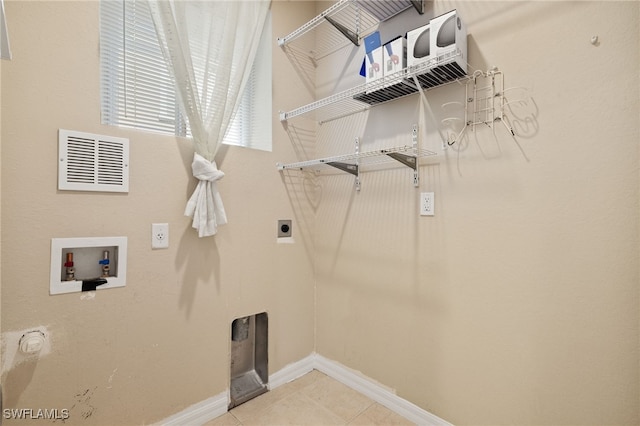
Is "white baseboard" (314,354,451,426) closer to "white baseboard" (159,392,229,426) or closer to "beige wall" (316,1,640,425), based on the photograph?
"beige wall" (316,1,640,425)

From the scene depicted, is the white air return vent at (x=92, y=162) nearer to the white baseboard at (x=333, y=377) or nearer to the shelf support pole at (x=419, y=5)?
the white baseboard at (x=333, y=377)

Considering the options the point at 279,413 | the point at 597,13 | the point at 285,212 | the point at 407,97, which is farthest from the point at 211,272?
the point at 597,13

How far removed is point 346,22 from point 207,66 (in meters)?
1.03

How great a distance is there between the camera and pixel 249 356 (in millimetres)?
2029

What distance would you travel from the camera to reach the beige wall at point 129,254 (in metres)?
1.18

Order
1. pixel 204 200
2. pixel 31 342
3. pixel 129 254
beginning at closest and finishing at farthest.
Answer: pixel 31 342, pixel 129 254, pixel 204 200

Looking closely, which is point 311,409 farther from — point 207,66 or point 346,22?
point 346,22

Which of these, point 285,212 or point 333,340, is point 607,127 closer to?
point 285,212

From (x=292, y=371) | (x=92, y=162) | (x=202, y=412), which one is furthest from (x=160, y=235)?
(x=292, y=371)

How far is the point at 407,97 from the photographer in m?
1.72

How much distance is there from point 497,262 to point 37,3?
88.3 inches

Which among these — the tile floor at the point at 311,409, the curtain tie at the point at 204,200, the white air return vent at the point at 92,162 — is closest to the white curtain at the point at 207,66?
the curtain tie at the point at 204,200

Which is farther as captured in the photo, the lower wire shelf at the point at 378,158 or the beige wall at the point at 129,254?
the lower wire shelf at the point at 378,158

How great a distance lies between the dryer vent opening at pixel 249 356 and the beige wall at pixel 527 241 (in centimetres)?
72
